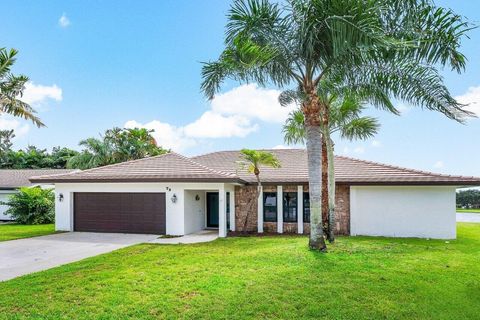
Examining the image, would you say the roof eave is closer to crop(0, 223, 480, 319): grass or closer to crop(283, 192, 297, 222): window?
crop(283, 192, 297, 222): window

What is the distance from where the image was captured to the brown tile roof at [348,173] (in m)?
14.5

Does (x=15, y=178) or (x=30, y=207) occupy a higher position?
(x=15, y=178)

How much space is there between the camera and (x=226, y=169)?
1867 centimetres

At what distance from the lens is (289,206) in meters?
16.7

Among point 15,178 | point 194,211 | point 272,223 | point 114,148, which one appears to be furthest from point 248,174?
point 15,178

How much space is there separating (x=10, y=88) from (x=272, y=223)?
14.3m

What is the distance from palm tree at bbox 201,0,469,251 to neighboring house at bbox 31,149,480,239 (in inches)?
202

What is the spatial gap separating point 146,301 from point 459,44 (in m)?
10.2

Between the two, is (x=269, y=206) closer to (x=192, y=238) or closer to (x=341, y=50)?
(x=192, y=238)

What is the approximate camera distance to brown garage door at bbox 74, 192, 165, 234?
15828 mm

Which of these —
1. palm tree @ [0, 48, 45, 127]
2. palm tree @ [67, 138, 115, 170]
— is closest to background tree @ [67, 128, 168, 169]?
palm tree @ [67, 138, 115, 170]

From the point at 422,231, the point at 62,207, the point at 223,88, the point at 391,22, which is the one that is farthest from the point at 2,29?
the point at 422,231

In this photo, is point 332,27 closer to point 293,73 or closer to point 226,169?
point 293,73

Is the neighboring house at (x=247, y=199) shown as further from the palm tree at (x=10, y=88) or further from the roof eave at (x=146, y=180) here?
the palm tree at (x=10, y=88)
